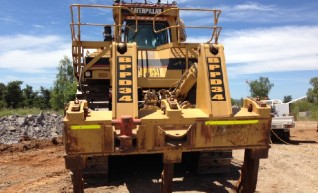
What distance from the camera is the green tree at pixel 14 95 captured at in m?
49.0

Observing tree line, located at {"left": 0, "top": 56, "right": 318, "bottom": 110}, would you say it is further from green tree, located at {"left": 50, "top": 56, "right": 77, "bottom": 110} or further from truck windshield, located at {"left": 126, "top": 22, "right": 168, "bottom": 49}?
truck windshield, located at {"left": 126, "top": 22, "right": 168, "bottom": 49}

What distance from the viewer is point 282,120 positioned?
43.5 ft

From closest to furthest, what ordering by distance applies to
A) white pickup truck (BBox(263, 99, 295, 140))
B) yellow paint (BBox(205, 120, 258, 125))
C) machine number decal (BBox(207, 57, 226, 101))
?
yellow paint (BBox(205, 120, 258, 125))
machine number decal (BBox(207, 57, 226, 101))
white pickup truck (BBox(263, 99, 295, 140))

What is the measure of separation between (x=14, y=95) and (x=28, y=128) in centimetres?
3708

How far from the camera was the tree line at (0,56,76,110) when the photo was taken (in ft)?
160

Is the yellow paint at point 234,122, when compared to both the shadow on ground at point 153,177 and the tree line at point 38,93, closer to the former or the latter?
the shadow on ground at point 153,177

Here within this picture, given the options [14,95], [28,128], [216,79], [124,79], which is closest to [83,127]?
[124,79]

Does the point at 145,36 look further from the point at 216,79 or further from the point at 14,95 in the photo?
the point at 14,95

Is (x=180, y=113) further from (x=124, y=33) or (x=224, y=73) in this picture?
(x=124, y=33)

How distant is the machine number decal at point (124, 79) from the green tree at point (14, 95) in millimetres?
47207

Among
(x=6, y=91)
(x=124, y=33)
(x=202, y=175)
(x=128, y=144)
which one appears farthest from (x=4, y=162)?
(x=6, y=91)

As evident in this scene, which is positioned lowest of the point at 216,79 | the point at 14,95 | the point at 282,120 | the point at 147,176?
the point at 147,176

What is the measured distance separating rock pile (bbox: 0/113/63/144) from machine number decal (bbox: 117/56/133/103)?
1031 cm

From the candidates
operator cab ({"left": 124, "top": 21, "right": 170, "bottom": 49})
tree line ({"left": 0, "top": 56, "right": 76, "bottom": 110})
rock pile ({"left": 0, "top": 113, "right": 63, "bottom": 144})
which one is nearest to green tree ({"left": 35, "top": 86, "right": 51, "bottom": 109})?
tree line ({"left": 0, "top": 56, "right": 76, "bottom": 110})
